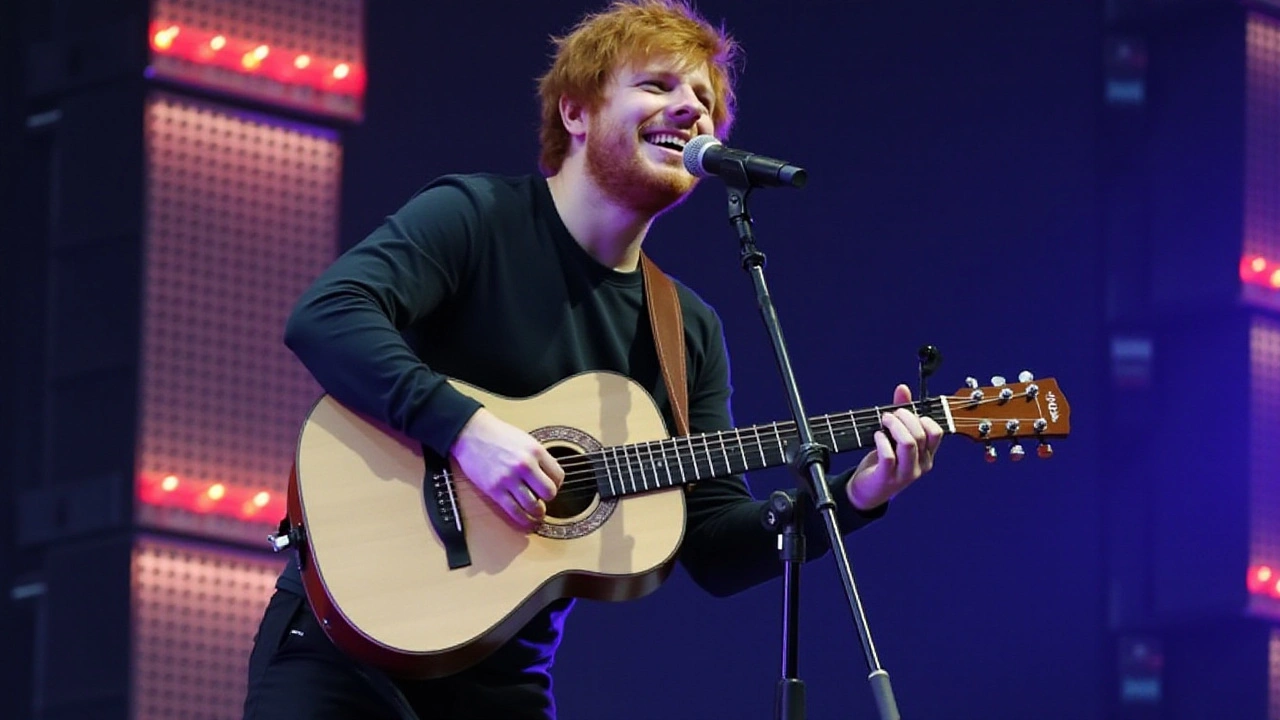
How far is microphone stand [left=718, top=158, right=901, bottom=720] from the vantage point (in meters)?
2.67

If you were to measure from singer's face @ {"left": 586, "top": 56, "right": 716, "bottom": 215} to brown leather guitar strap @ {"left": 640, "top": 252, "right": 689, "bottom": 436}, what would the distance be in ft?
0.45

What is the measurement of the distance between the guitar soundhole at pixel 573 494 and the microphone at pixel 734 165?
1.77ft

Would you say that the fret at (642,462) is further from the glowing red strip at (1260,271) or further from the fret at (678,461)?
the glowing red strip at (1260,271)

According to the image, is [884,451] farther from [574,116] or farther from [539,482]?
[574,116]

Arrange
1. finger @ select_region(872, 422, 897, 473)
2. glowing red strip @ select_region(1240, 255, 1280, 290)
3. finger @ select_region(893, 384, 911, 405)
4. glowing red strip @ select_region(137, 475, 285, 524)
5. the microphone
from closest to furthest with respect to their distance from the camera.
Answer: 1. the microphone
2. finger @ select_region(872, 422, 897, 473)
3. finger @ select_region(893, 384, 911, 405)
4. glowing red strip @ select_region(137, 475, 285, 524)
5. glowing red strip @ select_region(1240, 255, 1280, 290)

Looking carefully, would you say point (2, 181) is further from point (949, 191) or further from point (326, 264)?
point (949, 191)

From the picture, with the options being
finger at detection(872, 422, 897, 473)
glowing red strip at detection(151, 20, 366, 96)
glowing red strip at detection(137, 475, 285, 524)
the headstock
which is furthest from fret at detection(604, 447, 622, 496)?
glowing red strip at detection(151, 20, 366, 96)

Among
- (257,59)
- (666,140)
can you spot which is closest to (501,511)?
(666,140)

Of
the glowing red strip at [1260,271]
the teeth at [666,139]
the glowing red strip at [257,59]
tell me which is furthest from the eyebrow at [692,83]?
the glowing red strip at [1260,271]

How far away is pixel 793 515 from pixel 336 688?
81 cm

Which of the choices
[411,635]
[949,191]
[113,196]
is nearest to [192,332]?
[113,196]

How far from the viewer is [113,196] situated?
468 centimetres

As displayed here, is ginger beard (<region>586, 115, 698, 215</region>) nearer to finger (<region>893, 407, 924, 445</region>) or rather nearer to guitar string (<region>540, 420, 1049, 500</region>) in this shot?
guitar string (<region>540, 420, 1049, 500</region>)

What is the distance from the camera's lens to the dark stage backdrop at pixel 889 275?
17.5 ft
